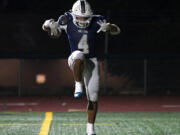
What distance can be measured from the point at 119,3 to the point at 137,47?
273 cm

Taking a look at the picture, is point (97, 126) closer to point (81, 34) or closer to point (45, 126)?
point (45, 126)

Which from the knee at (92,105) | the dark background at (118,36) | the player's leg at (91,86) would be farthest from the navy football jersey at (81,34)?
the dark background at (118,36)

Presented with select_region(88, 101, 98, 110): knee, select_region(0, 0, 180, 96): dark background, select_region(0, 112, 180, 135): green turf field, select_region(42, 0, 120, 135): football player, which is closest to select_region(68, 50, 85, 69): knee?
select_region(42, 0, 120, 135): football player

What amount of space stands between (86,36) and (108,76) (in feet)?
39.1

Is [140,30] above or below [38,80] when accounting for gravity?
above

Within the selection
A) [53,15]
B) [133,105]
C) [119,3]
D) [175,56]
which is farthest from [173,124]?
Answer: [119,3]

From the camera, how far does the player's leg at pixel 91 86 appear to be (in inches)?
277

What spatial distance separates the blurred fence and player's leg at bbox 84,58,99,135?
11674 mm

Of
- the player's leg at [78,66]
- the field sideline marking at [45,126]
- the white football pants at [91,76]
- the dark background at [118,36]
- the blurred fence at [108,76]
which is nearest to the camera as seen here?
the player's leg at [78,66]

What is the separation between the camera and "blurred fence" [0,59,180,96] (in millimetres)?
18891

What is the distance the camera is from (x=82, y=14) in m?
7.07

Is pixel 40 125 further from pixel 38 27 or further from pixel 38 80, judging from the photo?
pixel 38 27

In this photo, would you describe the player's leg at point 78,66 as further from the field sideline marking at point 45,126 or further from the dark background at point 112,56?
the dark background at point 112,56

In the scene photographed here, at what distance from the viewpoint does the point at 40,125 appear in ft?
28.4
